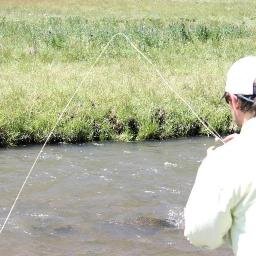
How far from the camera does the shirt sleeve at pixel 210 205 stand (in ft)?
8.14

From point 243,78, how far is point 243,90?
0.05 m

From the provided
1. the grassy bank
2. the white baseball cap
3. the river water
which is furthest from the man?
the grassy bank

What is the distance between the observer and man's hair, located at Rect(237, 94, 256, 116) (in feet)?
8.48

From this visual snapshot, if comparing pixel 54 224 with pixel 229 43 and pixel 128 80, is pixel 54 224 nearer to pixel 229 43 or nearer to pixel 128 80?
pixel 128 80

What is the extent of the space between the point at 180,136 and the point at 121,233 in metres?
5.25

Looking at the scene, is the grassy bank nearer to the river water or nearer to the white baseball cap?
the river water

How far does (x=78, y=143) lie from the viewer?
1207 cm

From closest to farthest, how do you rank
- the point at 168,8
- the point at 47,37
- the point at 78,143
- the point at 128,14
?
the point at 78,143 → the point at 47,37 → the point at 128,14 → the point at 168,8

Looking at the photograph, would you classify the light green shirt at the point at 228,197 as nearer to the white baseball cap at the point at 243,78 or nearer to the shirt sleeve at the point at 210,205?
the shirt sleeve at the point at 210,205

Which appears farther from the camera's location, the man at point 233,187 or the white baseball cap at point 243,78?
the white baseball cap at point 243,78

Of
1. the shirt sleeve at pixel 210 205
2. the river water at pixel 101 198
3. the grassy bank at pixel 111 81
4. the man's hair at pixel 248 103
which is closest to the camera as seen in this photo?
the shirt sleeve at pixel 210 205

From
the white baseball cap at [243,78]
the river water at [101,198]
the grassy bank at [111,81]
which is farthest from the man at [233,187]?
the grassy bank at [111,81]

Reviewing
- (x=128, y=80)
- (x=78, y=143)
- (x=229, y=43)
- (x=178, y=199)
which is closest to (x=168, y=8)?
(x=229, y=43)

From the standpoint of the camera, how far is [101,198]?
9.02m
